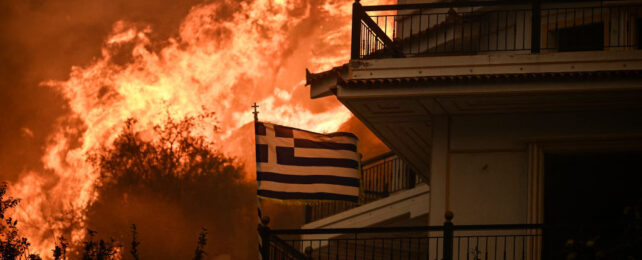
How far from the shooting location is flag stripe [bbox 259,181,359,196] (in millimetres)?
14953

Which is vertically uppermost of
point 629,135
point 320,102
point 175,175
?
point 320,102

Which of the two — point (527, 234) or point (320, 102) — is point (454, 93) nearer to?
point (527, 234)

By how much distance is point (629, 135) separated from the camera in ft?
47.1

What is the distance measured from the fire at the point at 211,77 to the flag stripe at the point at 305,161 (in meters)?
16.8

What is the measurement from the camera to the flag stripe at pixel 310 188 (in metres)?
15.0

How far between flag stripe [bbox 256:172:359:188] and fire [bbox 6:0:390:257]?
1685 cm

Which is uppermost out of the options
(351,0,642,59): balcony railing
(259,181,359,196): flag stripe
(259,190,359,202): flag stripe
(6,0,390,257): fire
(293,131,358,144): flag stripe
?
(6,0,390,257): fire

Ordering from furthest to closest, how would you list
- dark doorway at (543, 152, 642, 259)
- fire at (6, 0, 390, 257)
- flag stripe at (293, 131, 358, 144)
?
fire at (6, 0, 390, 257), flag stripe at (293, 131, 358, 144), dark doorway at (543, 152, 642, 259)

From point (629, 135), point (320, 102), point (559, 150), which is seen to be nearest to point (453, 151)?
point (559, 150)

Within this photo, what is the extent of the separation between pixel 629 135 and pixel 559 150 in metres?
1.03

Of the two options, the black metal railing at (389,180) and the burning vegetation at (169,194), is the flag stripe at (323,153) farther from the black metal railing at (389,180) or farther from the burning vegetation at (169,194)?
the burning vegetation at (169,194)

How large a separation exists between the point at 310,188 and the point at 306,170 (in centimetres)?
30

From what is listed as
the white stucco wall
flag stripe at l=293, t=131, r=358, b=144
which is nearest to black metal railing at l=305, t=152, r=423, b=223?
flag stripe at l=293, t=131, r=358, b=144

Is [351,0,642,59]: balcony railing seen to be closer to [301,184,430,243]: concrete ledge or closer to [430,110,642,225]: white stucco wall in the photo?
A: [430,110,642,225]: white stucco wall
